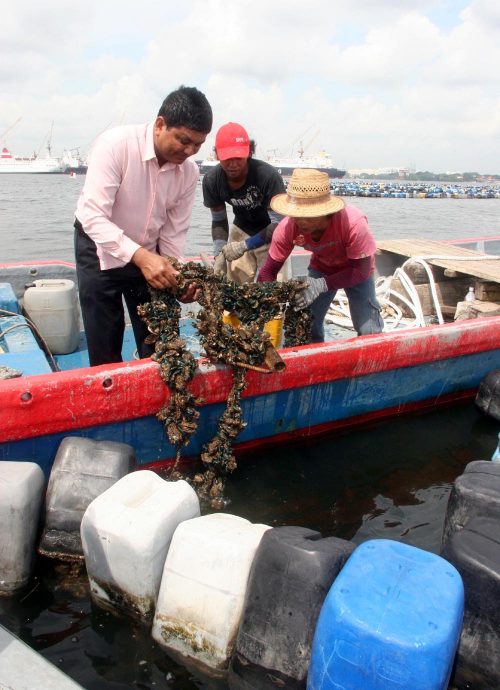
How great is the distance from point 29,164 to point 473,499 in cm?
9620

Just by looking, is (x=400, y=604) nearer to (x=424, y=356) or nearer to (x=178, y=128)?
(x=178, y=128)

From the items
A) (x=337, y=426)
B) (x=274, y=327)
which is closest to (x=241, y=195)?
(x=274, y=327)

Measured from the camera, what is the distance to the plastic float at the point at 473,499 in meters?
2.77

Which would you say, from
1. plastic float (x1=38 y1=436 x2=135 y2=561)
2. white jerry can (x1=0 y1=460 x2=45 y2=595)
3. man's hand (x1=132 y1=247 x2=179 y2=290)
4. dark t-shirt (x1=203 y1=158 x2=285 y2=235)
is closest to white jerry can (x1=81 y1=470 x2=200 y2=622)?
plastic float (x1=38 y1=436 x2=135 y2=561)

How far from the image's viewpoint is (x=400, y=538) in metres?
3.42

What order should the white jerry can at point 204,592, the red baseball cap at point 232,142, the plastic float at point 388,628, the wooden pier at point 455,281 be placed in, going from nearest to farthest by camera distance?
the plastic float at point 388,628 < the white jerry can at point 204,592 < the red baseball cap at point 232,142 < the wooden pier at point 455,281

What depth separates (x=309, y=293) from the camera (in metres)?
4.14

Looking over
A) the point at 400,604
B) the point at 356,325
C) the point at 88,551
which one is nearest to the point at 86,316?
the point at 88,551

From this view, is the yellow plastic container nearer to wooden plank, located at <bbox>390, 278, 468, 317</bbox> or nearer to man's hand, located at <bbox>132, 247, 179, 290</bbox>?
man's hand, located at <bbox>132, 247, 179, 290</bbox>

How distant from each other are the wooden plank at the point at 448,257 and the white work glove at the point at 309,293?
300 cm

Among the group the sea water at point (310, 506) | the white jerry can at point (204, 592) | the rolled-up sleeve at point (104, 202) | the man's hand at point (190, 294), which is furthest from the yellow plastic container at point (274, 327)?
the white jerry can at point (204, 592)

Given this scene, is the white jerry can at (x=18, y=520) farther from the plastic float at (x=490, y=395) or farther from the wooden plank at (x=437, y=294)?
the wooden plank at (x=437, y=294)

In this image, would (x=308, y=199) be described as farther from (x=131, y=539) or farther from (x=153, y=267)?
(x=131, y=539)

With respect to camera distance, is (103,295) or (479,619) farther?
(103,295)
